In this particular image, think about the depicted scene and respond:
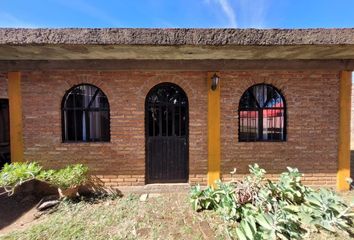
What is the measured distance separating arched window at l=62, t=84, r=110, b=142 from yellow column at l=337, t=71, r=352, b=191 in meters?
5.45

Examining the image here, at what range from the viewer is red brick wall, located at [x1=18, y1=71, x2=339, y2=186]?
5023 millimetres

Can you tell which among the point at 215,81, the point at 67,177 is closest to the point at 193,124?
the point at 215,81

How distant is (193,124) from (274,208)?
7.77 feet

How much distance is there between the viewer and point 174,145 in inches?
208

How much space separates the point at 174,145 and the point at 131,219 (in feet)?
6.35

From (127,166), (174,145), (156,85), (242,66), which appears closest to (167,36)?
(156,85)

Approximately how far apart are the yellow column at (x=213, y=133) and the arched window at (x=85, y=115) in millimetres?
2401

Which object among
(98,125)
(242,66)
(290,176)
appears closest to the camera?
(290,176)

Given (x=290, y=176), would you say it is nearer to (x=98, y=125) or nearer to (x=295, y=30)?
(x=295, y=30)

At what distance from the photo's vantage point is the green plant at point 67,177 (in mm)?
4340

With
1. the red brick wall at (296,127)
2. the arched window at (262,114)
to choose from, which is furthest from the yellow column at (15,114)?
the arched window at (262,114)

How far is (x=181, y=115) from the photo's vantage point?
17.4 ft

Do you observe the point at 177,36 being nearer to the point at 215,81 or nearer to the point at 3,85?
the point at 215,81

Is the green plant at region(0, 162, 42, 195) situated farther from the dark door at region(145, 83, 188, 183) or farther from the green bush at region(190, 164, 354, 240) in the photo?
the green bush at region(190, 164, 354, 240)
